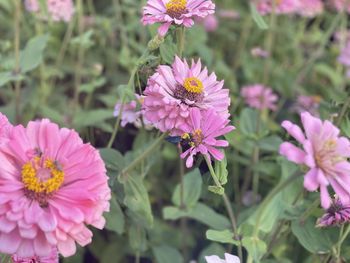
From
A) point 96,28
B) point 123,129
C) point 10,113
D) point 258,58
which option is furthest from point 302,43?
point 10,113

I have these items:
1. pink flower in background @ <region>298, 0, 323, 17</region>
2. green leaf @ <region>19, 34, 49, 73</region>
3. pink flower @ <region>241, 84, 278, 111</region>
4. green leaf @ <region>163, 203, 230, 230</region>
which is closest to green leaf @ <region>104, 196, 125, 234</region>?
green leaf @ <region>163, 203, 230, 230</region>

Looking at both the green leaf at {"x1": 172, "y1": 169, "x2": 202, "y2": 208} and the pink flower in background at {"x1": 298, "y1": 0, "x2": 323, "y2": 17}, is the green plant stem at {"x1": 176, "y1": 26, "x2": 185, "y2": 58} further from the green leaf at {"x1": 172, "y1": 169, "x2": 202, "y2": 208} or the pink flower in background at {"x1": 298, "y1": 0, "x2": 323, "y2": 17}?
the pink flower in background at {"x1": 298, "y1": 0, "x2": 323, "y2": 17}

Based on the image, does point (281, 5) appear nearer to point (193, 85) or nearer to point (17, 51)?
point (17, 51)

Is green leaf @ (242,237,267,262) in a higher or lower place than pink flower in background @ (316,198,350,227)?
lower

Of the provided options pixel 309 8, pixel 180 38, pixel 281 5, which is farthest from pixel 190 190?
pixel 309 8

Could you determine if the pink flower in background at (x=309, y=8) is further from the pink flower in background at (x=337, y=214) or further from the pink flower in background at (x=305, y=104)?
the pink flower in background at (x=337, y=214)
